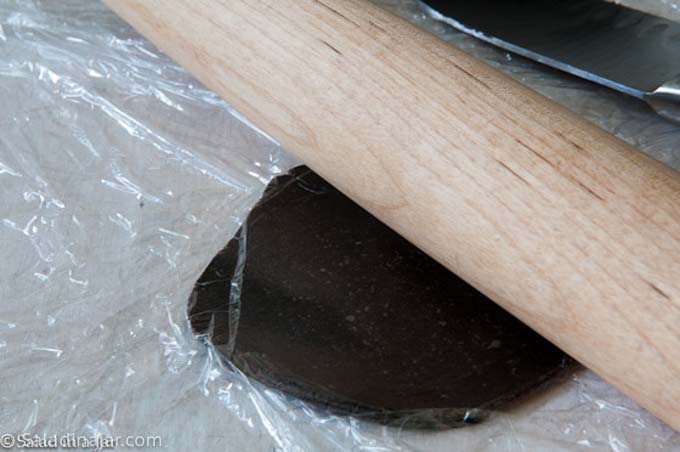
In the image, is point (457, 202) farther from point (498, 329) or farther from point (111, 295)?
point (111, 295)

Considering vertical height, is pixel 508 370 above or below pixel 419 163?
below

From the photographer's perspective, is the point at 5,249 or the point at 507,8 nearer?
the point at 5,249

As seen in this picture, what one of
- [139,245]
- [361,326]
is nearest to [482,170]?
[361,326]

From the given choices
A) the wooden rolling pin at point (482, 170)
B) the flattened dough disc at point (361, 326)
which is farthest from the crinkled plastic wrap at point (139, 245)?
the wooden rolling pin at point (482, 170)

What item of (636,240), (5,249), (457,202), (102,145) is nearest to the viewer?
(636,240)

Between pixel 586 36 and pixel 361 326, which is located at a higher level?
pixel 586 36

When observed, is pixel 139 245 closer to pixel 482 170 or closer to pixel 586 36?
pixel 482 170

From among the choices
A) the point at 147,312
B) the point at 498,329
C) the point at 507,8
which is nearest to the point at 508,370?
the point at 498,329

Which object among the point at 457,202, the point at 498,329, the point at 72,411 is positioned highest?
the point at 457,202
